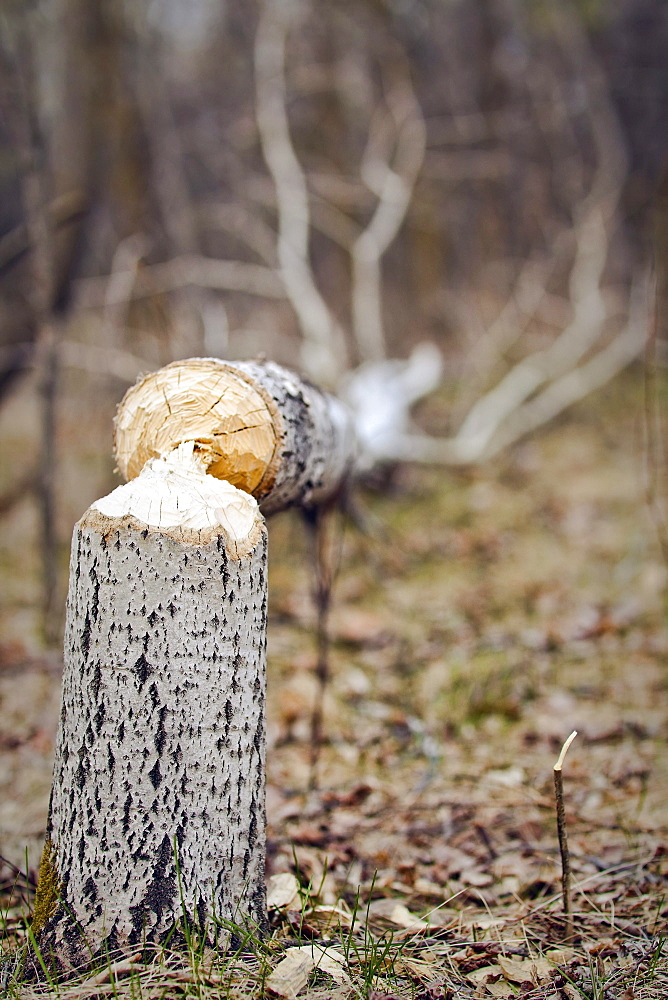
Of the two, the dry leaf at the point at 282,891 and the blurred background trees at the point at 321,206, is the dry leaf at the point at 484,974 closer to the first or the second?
the dry leaf at the point at 282,891

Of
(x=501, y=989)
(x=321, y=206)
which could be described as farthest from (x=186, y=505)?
(x=321, y=206)

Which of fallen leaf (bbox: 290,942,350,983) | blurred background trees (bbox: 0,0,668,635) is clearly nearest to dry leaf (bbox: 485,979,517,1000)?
fallen leaf (bbox: 290,942,350,983)

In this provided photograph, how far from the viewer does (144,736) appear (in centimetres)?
146

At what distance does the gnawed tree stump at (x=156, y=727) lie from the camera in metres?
1.46

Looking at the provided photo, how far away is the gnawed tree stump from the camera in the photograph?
146cm

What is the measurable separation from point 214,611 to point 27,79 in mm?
3322

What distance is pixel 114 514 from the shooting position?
1467 millimetres

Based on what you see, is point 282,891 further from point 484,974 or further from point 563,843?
point 563,843

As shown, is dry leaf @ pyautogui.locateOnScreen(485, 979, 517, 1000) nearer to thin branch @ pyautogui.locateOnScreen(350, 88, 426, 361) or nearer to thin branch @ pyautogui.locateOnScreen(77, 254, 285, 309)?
thin branch @ pyautogui.locateOnScreen(77, 254, 285, 309)

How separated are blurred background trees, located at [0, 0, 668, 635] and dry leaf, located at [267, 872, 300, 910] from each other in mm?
2278

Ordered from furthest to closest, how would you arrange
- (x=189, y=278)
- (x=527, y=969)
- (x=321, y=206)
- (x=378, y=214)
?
(x=321, y=206) < (x=378, y=214) < (x=189, y=278) < (x=527, y=969)

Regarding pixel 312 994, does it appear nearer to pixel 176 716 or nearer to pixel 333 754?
pixel 176 716

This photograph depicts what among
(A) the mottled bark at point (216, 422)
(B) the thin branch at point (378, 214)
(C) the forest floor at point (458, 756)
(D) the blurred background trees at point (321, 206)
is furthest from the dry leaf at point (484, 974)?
(B) the thin branch at point (378, 214)

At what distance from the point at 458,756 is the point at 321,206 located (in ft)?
27.7
